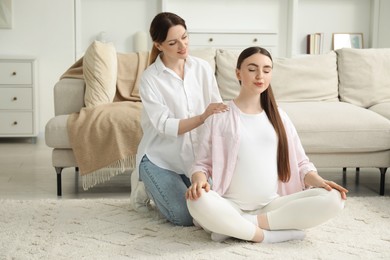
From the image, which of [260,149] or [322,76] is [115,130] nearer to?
[260,149]

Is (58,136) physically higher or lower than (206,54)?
lower

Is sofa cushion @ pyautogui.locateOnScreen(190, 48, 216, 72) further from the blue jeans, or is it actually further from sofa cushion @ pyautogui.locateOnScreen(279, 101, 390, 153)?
the blue jeans

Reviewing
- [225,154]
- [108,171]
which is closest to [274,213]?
[225,154]

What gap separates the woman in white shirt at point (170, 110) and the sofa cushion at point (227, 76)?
1133mm

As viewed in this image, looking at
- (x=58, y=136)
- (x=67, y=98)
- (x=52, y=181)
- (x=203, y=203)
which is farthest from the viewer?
(x=52, y=181)

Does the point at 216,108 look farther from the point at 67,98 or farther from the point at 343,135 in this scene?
the point at 67,98

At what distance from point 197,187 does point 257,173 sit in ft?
0.90

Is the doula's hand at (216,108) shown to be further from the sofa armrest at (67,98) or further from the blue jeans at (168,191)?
the sofa armrest at (67,98)

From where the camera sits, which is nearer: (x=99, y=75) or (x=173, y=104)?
(x=173, y=104)

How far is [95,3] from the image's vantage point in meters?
5.96

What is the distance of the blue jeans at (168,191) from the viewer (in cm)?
267

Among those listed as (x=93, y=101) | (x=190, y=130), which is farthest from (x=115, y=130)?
(x=190, y=130)

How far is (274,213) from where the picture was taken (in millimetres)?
2398

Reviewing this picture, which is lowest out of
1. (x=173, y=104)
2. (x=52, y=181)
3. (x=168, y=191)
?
(x=52, y=181)
